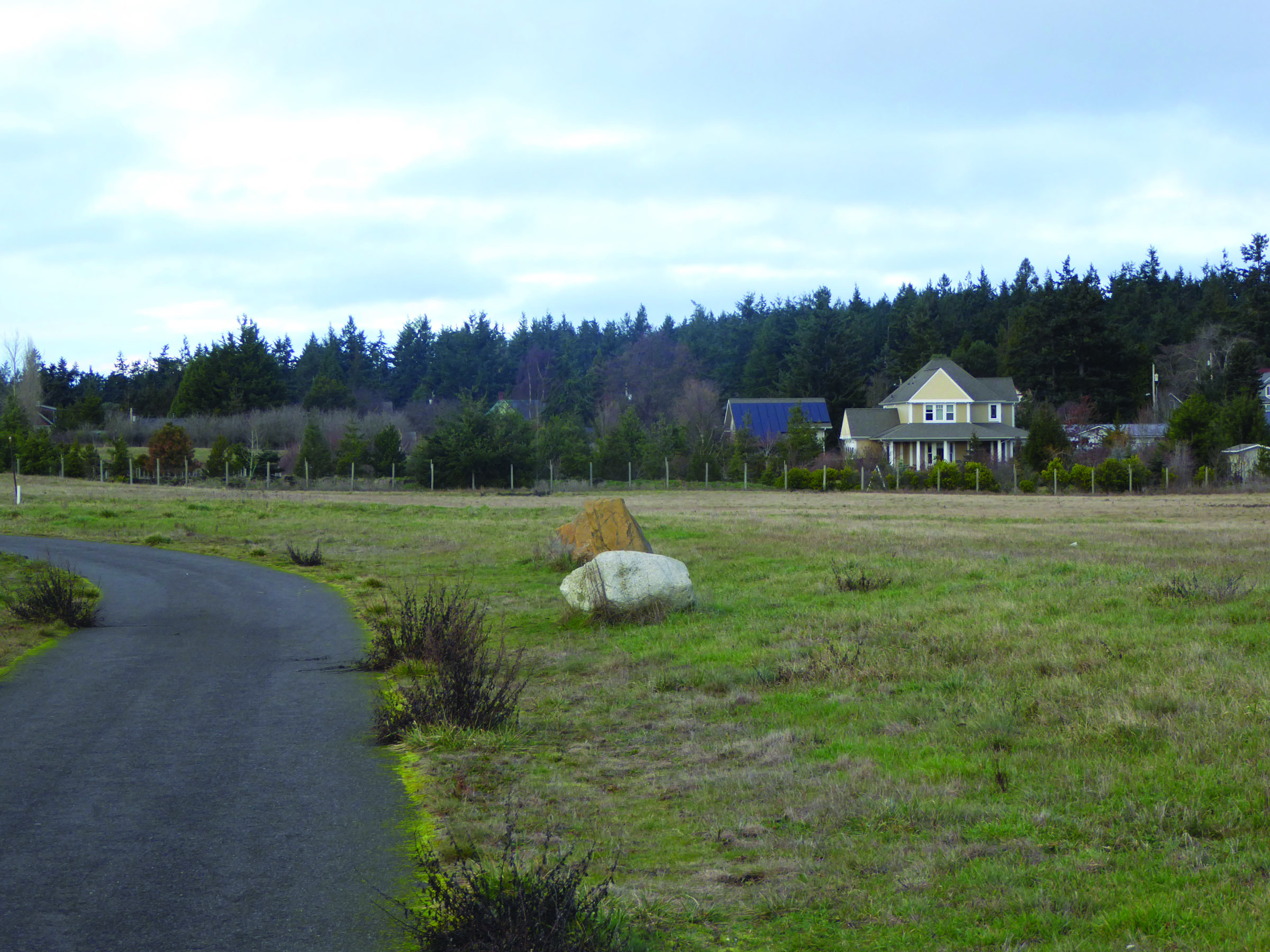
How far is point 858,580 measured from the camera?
15.1 metres

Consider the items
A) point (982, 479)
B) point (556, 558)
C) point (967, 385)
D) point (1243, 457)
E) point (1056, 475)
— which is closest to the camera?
point (556, 558)

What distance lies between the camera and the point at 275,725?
8305 mm

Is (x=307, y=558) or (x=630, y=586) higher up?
(x=630, y=586)

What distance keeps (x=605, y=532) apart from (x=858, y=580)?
16.1 ft

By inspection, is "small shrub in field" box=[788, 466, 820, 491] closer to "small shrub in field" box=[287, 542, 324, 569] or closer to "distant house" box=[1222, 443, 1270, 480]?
"distant house" box=[1222, 443, 1270, 480]


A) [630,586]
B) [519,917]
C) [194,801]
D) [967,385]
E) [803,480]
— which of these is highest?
[967,385]

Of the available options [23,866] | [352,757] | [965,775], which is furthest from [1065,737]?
[23,866]

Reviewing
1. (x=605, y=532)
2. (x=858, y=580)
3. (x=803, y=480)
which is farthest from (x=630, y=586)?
(x=803, y=480)

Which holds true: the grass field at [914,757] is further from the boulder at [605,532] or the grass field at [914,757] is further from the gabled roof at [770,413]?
the gabled roof at [770,413]

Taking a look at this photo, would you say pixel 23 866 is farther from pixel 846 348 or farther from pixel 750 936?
pixel 846 348

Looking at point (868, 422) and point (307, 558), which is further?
point (868, 422)

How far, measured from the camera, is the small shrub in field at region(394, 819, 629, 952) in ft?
12.7

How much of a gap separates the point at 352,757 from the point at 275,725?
3.89ft

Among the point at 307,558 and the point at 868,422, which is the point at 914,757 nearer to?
the point at 307,558
